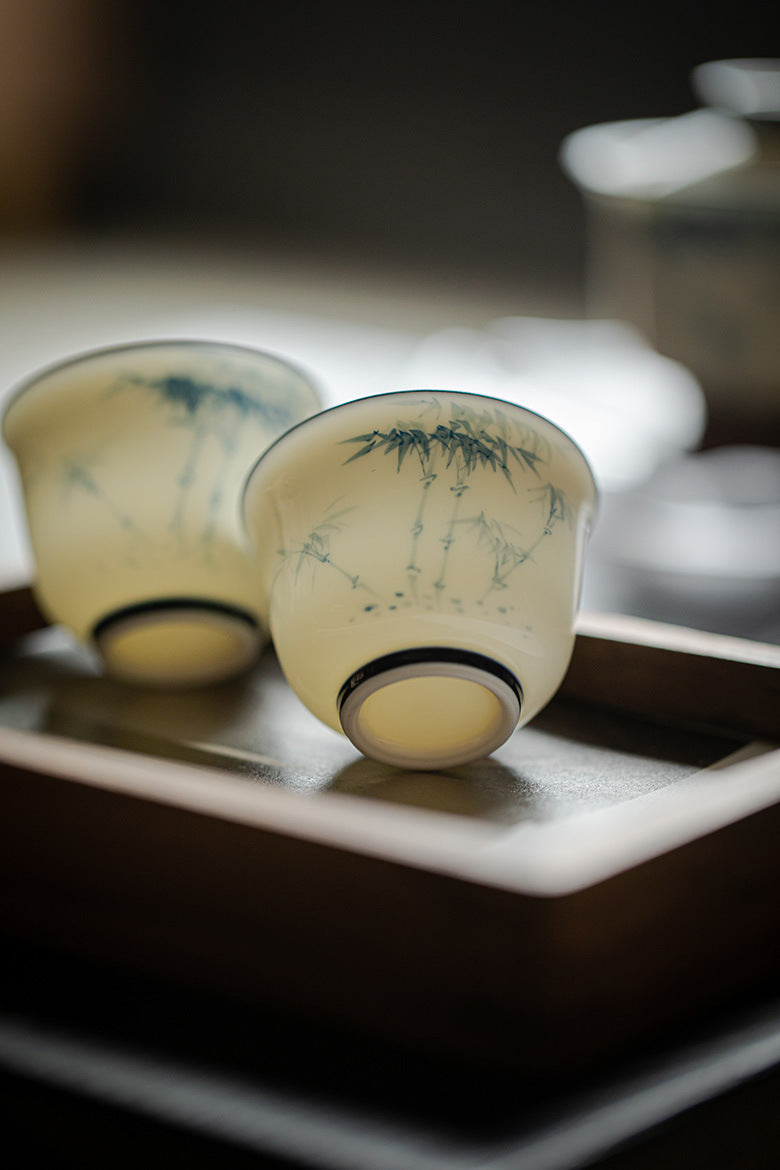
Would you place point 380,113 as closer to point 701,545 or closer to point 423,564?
point 701,545

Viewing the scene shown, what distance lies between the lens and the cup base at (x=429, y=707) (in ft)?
1.13

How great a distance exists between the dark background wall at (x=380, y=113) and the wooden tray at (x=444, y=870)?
2394 mm

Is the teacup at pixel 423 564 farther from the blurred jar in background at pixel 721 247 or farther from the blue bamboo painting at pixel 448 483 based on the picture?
the blurred jar in background at pixel 721 247

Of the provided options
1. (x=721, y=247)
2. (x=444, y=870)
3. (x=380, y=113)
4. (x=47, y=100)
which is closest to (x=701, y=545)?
(x=721, y=247)

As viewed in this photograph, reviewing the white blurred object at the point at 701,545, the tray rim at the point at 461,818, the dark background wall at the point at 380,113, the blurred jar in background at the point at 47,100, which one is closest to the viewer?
the tray rim at the point at 461,818

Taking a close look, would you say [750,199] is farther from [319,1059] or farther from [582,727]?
[319,1059]

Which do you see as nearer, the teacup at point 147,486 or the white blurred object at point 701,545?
the teacup at point 147,486

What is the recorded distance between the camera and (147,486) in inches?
17.4

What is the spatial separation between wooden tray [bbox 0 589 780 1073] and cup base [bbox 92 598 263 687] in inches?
2.2

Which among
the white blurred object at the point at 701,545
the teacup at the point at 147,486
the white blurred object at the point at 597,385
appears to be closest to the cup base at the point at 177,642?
the teacup at the point at 147,486

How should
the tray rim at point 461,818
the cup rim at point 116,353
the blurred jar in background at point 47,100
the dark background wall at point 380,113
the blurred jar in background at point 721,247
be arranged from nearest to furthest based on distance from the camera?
the tray rim at point 461,818 < the cup rim at point 116,353 < the blurred jar in background at point 721,247 < the dark background wall at point 380,113 < the blurred jar in background at point 47,100

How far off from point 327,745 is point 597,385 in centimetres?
77

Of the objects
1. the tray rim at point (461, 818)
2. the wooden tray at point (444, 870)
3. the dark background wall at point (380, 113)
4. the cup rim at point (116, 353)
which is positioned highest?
the dark background wall at point (380, 113)

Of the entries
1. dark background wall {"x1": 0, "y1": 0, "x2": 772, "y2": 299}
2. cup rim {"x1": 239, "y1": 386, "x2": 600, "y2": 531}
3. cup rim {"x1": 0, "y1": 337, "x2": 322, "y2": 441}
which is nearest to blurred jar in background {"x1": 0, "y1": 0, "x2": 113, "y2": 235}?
dark background wall {"x1": 0, "y1": 0, "x2": 772, "y2": 299}
